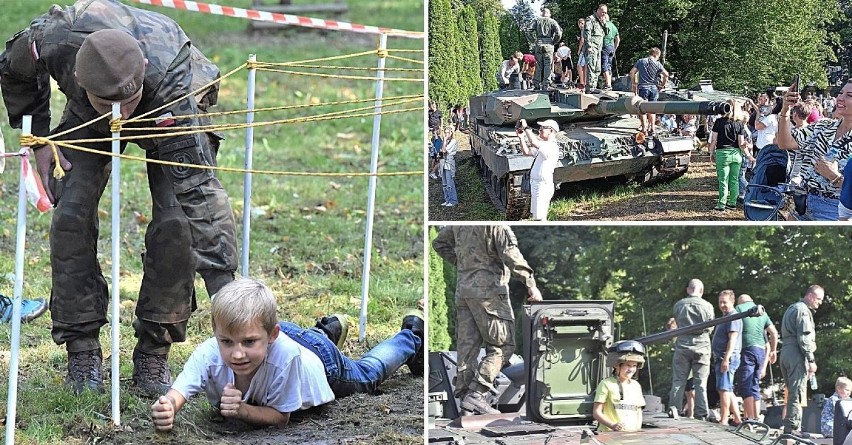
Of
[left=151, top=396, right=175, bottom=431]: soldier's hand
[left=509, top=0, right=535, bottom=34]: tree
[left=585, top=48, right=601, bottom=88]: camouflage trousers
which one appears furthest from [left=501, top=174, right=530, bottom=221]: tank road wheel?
[left=151, top=396, right=175, bottom=431]: soldier's hand

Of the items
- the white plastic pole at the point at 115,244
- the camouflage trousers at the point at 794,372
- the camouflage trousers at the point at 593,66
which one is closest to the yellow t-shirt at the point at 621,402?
the camouflage trousers at the point at 593,66

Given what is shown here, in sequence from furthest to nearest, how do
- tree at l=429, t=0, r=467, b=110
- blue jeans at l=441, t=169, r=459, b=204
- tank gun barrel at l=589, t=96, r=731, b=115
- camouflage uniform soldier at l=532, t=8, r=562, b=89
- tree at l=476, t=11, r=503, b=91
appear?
tank gun barrel at l=589, t=96, r=731, b=115 → blue jeans at l=441, t=169, r=459, b=204 → camouflage uniform soldier at l=532, t=8, r=562, b=89 → tree at l=476, t=11, r=503, b=91 → tree at l=429, t=0, r=467, b=110

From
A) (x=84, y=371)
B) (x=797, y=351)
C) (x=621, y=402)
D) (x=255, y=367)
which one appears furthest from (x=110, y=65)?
(x=797, y=351)

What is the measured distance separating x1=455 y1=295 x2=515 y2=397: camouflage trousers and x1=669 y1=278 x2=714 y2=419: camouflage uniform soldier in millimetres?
2290

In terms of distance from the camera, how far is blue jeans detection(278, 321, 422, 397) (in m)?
5.40

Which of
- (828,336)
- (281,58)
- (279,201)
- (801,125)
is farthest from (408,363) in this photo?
(281,58)

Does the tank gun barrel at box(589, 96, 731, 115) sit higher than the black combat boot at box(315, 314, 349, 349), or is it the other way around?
the tank gun barrel at box(589, 96, 731, 115)

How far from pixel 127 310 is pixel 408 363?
1.98 m

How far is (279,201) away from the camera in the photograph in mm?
9797

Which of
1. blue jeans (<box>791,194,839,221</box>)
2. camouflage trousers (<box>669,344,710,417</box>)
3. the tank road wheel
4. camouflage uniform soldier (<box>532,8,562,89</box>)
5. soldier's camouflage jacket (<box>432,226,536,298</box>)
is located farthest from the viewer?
camouflage trousers (<box>669,344,710,417</box>)

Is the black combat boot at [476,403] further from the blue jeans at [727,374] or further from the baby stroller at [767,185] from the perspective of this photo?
the blue jeans at [727,374]

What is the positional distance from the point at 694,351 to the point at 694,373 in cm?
16

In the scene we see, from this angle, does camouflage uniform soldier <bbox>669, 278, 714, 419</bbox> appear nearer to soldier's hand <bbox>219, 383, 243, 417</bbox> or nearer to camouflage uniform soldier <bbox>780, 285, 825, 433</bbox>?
camouflage uniform soldier <bbox>780, 285, 825, 433</bbox>

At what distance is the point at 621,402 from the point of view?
249 inches
